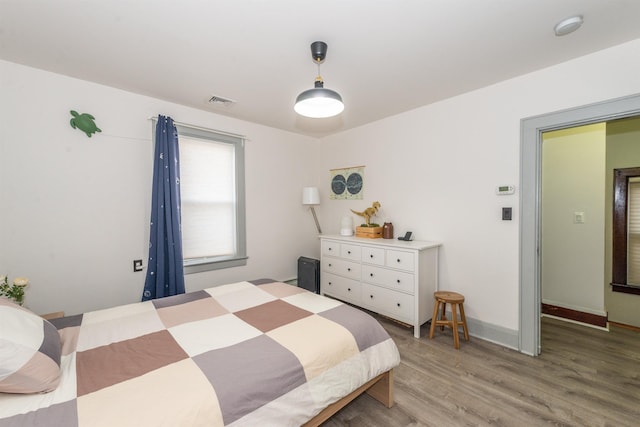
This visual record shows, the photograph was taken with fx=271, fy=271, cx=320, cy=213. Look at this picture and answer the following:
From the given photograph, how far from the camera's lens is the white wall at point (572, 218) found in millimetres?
2955

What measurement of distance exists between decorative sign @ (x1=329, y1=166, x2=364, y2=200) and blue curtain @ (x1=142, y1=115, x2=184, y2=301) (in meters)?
2.16

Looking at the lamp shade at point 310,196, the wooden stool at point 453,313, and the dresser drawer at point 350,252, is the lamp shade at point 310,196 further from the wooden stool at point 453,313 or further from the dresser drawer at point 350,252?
the wooden stool at point 453,313

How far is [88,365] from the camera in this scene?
1.23m

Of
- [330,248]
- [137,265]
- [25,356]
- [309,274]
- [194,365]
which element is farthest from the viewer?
[309,274]

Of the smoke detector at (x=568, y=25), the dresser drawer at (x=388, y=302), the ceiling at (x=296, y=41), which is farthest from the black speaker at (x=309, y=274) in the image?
the smoke detector at (x=568, y=25)

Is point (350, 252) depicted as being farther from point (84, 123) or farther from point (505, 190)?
point (84, 123)

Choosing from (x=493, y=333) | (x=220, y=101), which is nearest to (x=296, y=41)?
(x=220, y=101)

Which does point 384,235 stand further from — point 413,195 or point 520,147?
point 520,147

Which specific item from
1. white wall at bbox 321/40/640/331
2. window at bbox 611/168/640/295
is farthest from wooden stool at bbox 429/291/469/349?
window at bbox 611/168/640/295

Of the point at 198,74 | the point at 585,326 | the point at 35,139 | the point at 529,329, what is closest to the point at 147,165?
the point at 35,139

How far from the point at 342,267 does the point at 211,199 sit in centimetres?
180

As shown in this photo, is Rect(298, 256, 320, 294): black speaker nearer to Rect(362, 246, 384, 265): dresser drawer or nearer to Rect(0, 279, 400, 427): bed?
Rect(362, 246, 384, 265): dresser drawer

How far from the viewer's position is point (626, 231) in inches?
118

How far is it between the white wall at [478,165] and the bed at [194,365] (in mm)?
1482
